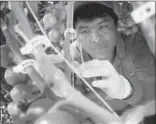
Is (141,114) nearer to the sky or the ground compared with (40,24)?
nearer to the ground

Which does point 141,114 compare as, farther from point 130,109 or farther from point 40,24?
point 40,24

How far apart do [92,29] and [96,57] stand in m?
0.04

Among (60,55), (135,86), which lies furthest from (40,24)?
(135,86)

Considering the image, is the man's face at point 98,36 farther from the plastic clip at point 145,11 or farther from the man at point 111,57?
the plastic clip at point 145,11

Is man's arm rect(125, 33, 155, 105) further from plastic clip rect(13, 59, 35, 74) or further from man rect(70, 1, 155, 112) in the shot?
plastic clip rect(13, 59, 35, 74)

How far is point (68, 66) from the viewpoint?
0.45 meters

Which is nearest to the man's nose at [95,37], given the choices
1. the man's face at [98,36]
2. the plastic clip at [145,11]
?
the man's face at [98,36]

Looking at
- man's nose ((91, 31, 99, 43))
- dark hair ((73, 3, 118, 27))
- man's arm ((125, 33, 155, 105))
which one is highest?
dark hair ((73, 3, 118, 27))

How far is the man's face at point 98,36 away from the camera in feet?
1.53

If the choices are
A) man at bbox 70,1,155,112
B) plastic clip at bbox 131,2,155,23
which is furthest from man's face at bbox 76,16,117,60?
plastic clip at bbox 131,2,155,23

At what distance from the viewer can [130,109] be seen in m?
0.46

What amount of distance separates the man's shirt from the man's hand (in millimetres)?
18

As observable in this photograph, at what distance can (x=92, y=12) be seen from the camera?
0.47 meters

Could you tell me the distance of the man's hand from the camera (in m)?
0.42
